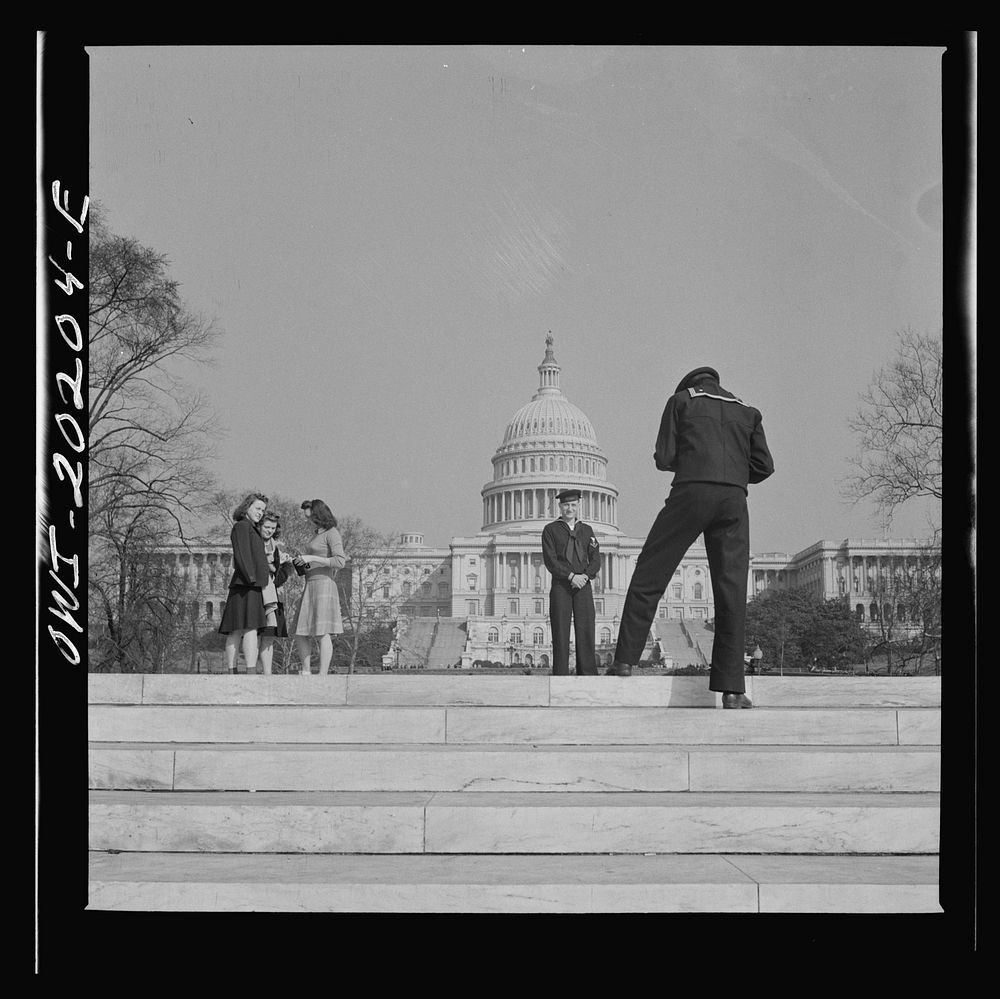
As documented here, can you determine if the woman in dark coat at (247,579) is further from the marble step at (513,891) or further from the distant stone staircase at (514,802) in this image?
the marble step at (513,891)

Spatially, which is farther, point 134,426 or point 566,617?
point 134,426

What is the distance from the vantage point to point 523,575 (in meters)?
68.6

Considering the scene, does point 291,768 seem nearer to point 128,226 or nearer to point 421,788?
point 421,788

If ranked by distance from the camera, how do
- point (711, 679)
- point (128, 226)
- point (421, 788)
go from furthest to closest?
point (128, 226)
point (711, 679)
point (421, 788)

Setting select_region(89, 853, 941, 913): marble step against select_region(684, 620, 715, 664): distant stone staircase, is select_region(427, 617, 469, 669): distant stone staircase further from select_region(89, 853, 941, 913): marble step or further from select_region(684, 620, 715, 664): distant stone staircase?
select_region(89, 853, 941, 913): marble step

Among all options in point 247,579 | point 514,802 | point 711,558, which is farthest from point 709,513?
point 247,579

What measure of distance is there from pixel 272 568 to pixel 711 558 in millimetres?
4342

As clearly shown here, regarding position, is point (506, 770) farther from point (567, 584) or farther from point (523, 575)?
point (523, 575)

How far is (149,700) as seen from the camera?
8.65m

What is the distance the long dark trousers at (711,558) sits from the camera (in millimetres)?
7793

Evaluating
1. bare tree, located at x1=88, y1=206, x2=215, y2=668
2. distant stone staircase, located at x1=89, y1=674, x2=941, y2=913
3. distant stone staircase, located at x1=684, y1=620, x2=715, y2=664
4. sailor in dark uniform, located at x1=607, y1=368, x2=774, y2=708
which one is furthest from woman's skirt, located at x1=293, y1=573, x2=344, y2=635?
distant stone staircase, located at x1=684, y1=620, x2=715, y2=664

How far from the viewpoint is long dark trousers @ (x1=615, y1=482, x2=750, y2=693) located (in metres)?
7.79
